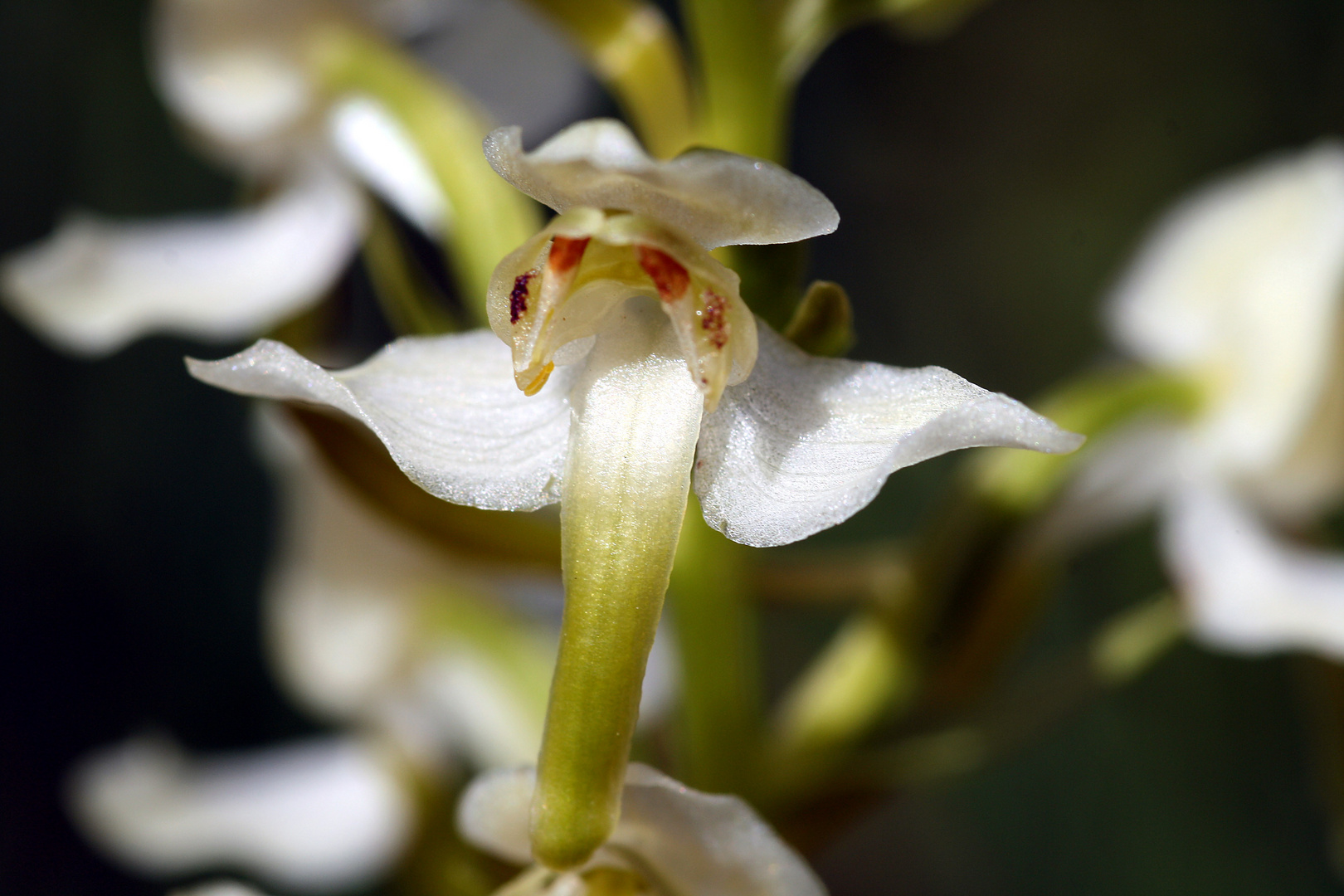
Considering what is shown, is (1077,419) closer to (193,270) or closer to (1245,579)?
(1245,579)

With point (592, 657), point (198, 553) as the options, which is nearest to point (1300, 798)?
point (198, 553)

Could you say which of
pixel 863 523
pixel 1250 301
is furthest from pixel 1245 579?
pixel 863 523

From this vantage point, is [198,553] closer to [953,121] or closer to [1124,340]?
[1124,340]

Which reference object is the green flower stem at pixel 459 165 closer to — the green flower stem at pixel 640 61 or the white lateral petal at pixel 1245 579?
the green flower stem at pixel 640 61

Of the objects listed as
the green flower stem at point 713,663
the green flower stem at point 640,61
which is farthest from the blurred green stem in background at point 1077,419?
the green flower stem at point 640,61

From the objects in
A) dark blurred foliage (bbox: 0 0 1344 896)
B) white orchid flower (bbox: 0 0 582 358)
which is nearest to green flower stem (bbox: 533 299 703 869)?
white orchid flower (bbox: 0 0 582 358)
